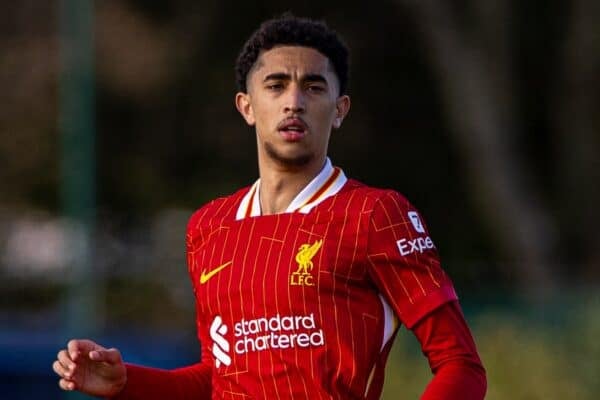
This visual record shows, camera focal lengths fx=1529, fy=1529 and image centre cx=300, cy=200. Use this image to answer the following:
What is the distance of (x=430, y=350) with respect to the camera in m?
4.47

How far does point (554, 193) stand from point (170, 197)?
5511mm

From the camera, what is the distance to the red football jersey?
178 inches

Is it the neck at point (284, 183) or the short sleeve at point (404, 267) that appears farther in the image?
the neck at point (284, 183)

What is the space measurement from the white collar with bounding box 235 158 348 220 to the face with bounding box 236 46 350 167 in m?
0.06

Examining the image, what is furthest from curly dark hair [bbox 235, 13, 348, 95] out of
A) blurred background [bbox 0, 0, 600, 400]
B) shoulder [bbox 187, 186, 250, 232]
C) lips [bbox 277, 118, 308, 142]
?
blurred background [bbox 0, 0, 600, 400]

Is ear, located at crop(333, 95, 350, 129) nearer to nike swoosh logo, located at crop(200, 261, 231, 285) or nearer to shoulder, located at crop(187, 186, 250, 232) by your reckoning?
shoulder, located at crop(187, 186, 250, 232)

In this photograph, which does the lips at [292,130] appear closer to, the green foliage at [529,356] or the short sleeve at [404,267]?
the short sleeve at [404,267]

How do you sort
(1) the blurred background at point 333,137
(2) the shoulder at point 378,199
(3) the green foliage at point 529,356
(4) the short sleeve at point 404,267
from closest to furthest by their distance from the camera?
1. (4) the short sleeve at point 404,267
2. (2) the shoulder at point 378,199
3. (3) the green foliage at point 529,356
4. (1) the blurred background at point 333,137

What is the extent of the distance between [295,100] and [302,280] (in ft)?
1.93

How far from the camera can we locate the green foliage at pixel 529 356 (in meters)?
10.3

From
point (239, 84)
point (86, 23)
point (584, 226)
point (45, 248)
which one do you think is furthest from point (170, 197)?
point (239, 84)

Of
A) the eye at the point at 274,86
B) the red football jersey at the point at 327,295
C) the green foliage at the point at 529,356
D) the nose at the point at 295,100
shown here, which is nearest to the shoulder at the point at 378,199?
the red football jersey at the point at 327,295

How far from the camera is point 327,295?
4562mm

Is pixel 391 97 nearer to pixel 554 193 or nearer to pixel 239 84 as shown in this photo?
pixel 554 193
